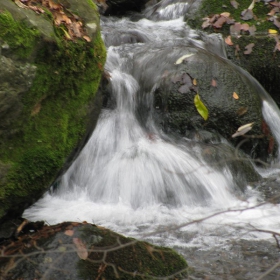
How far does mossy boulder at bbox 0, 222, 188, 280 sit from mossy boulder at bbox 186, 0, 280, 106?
5.04 m

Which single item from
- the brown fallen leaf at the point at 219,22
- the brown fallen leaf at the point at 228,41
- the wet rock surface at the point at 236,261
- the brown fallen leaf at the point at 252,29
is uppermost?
the brown fallen leaf at the point at 219,22

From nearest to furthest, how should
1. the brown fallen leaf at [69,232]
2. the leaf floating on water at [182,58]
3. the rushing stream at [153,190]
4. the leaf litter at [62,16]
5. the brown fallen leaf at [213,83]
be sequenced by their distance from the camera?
the brown fallen leaf at [69,232] < the leaf litter at [62,16] < the rushing stream at [153,190] < the brown fallen leaf at [213,83] < the leaf floating on water at [182,58]

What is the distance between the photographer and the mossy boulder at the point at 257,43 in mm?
7711

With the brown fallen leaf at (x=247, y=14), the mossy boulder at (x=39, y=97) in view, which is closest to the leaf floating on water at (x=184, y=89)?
the mossy boulder at (x=39, y=97)

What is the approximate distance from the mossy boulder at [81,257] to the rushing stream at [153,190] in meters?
0.29

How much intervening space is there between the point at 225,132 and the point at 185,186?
4.08 ft

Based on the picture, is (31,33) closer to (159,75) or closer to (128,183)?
(128,183)

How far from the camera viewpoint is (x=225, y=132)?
5977 mm

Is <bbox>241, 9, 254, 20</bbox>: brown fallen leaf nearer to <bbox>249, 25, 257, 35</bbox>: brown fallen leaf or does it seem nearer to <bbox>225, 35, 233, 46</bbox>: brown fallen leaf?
<bbox>249, 25, 257, 35</bbox>: brown fallen leaf

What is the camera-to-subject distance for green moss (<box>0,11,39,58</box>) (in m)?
3.35

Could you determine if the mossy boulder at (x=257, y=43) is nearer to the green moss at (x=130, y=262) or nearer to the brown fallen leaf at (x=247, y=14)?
the brown fallen leaf at (x=247, y=14)

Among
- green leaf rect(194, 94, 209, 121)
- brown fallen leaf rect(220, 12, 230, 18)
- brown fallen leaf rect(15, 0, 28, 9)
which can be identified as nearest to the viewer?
brown fallen leaf rect(15, 0, 28, 9)

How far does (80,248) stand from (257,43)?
5.74 meters

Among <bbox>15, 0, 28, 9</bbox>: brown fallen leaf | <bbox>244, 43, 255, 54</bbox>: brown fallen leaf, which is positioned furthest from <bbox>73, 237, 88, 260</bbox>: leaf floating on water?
<bbox>244, 43, 255, 54</bbox>: brown fallen leaf
